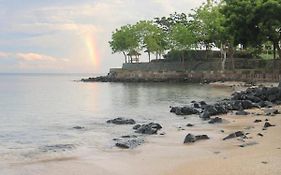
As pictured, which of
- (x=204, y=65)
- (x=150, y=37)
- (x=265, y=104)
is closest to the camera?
(x=265, y=104)

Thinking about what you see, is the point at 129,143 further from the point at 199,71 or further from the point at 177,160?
the point at 199,71

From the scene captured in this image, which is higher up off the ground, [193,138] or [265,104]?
[265,104]

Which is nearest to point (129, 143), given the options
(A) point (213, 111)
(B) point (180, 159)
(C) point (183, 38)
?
(B) point (180, 159)

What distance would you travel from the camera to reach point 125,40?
333ft

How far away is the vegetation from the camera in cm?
4303

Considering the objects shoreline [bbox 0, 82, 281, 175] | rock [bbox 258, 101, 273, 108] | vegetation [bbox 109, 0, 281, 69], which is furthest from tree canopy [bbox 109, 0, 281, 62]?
shoreline [bbox 0, 82, 281, 175]

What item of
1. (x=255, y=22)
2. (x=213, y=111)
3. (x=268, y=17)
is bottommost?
(x=213, y=111)

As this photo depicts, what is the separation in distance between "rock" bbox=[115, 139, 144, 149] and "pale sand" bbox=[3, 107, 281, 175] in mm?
345

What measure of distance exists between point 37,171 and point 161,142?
5.71 meters

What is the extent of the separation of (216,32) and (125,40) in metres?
31.5

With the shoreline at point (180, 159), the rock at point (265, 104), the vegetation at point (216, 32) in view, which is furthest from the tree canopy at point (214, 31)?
the shoreline at point (180, 159)

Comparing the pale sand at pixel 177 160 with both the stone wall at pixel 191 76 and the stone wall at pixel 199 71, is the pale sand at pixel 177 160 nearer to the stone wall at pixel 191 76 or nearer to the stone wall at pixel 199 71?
the stone wall at pixel 191 76

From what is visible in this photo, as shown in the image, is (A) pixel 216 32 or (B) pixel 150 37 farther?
(B) pixel 150 37

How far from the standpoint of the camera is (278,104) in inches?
1146
